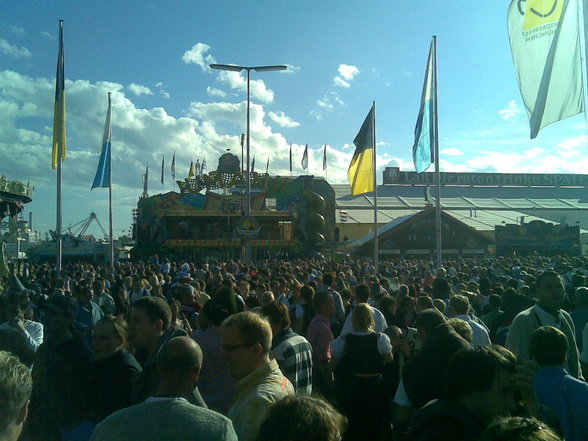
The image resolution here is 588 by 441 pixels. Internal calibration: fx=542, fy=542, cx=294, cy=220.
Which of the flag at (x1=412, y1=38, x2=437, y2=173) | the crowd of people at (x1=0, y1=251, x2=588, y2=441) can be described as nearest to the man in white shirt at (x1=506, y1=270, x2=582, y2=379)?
the crowd of people at (x1=0, y1=251, x2=588, y2=441)

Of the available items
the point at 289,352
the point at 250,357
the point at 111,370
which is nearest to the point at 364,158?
the point at 289,352

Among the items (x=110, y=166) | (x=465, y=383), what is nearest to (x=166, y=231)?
(x=110, y=166)

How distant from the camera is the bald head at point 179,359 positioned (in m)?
2.83

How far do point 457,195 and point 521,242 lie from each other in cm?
3571

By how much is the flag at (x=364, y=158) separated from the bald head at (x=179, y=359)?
1745 centimetres

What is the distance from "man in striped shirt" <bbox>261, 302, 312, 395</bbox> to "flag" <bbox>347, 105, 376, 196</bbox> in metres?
15.3

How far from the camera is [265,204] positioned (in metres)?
48.7

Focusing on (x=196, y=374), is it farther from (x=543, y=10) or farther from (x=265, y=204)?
(x=265, y=204)

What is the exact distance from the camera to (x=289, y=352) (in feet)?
15.2

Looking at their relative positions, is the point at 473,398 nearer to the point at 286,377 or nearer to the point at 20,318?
the point at 286,377

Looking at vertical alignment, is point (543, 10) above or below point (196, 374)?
above

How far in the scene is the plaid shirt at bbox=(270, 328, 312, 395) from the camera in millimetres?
4594

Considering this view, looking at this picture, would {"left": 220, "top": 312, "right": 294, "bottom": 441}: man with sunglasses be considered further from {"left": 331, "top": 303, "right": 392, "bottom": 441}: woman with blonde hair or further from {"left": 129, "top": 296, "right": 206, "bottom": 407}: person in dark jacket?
{"left": 331, "top": 303, "right": 392, "bottom": 441}: woman with blonde hair

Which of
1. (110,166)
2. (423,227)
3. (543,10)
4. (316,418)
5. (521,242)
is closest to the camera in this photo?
(316,418)
